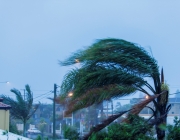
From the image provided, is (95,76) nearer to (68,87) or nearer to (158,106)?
(68,87)

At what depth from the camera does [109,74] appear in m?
7.86

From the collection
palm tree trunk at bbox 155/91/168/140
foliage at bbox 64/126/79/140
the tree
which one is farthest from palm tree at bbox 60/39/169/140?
the tree

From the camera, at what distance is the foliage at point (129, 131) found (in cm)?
729

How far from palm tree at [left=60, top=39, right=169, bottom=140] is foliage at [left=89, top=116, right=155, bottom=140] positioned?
470 mm

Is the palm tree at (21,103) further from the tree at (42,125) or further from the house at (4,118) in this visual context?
the tree at (42,125)

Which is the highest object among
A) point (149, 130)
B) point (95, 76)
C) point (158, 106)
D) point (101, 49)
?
point (101, 49)

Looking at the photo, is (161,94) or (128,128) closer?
(128,128)

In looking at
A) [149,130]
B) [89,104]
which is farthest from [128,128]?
[89,104]

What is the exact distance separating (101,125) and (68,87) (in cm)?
105

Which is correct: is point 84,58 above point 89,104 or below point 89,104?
above

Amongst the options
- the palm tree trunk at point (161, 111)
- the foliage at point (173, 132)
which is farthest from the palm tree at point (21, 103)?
the foliage at point (173, 132)

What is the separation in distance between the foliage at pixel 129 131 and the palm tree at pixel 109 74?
470mm

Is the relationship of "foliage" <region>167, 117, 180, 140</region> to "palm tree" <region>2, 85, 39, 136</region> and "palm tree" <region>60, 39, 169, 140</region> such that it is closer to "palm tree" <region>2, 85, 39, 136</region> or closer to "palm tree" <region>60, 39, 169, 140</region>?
"palm tree" <region>60, 39, 169, 140</region>

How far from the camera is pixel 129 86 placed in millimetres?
8000
